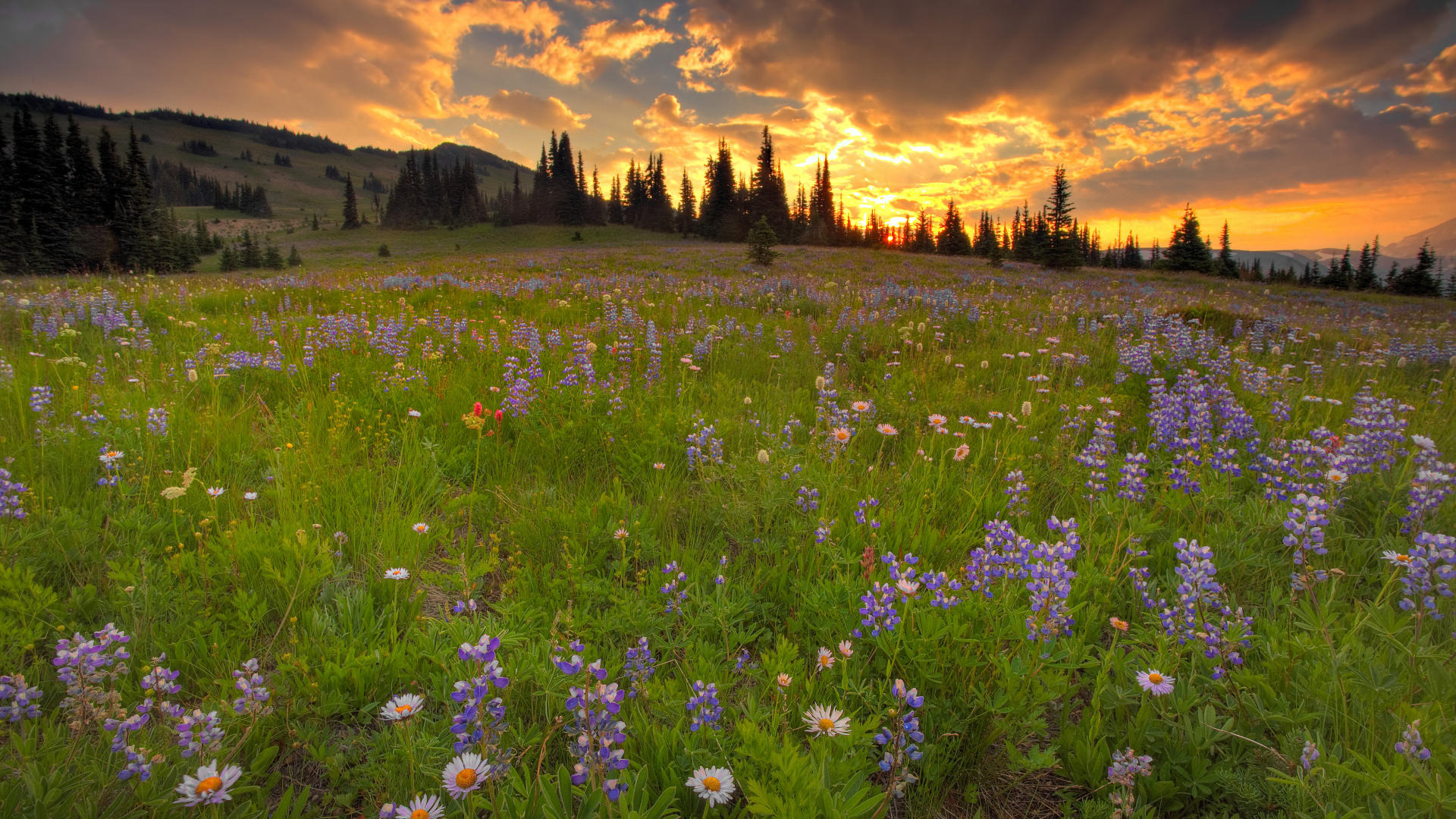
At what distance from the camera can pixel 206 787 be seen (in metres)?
1.39

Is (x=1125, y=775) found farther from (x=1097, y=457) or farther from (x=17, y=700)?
(x=17, y=700)

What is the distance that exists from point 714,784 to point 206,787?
4.15ft

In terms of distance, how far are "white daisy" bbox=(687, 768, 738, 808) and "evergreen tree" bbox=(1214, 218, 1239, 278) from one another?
189 feet

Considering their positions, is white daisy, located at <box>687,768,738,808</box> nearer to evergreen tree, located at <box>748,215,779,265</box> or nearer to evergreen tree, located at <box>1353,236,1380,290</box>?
evergreen tree, located at <box>748,215,779,265</box>

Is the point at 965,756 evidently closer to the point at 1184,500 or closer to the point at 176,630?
the point at 1184,500

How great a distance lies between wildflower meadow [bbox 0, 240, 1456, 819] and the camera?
168 centimetres

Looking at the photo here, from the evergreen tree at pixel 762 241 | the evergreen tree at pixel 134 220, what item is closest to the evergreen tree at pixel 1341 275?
the evergreen tree at pixel 762 241

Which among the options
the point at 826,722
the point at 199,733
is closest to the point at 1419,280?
the point at 826,722

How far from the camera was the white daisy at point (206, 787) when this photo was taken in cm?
134

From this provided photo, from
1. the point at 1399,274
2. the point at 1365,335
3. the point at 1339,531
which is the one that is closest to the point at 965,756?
the point at 1339,531

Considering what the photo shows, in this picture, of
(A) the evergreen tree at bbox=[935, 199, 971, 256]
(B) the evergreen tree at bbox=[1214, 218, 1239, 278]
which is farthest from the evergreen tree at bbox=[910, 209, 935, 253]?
(B) the evergreen tree at bbox=[1214, 218, 1239, 278]

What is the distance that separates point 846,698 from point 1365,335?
538 inches

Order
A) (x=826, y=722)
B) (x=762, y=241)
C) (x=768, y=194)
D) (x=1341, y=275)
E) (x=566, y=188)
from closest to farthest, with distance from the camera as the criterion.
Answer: (x=826, y=722) → (x=762, y=241) → (x=1341, y=275) → (x=768, y=194) → (x=566, y=188)

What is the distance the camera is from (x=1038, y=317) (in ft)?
30.3
